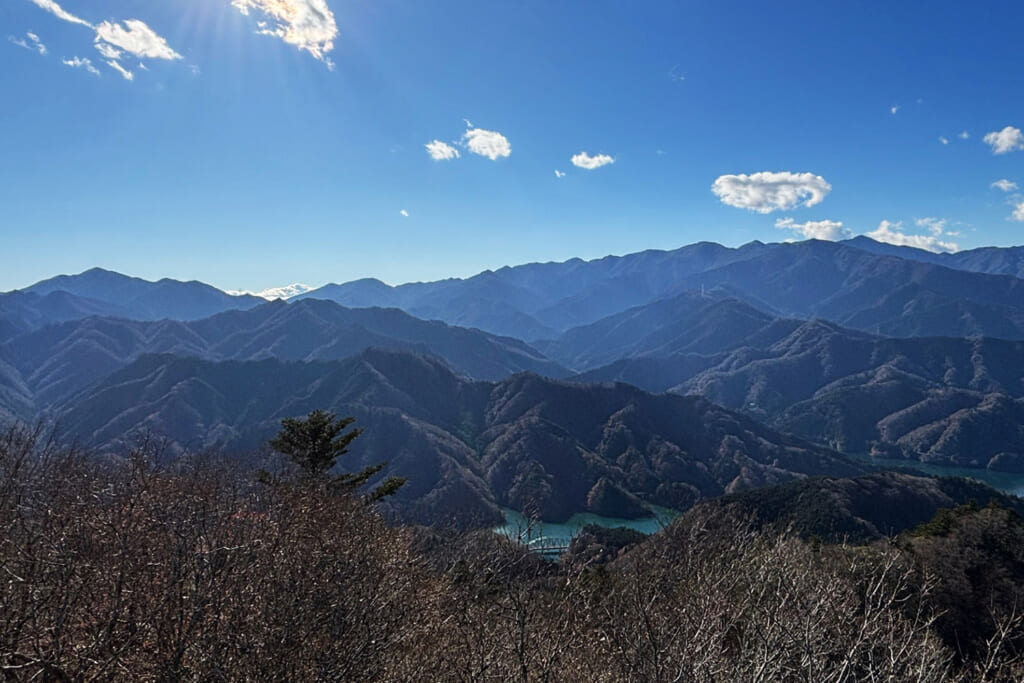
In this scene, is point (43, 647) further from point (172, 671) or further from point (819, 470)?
point (819, 470)

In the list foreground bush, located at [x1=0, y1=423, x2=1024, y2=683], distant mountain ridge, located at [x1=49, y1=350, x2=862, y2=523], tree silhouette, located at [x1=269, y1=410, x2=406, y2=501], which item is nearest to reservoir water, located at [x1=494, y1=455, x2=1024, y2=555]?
distant mountain ridge, located at [x1=49, y1=350, x2=862, y2=523]

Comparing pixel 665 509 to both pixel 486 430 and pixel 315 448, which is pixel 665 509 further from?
pixel 315 448

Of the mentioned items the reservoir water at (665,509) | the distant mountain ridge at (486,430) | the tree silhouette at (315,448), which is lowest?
the reservoir water at (665,509)

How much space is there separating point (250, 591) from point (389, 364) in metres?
190

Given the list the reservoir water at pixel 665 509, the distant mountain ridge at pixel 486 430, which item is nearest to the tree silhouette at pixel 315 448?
the reservoir water at pixel 665 509

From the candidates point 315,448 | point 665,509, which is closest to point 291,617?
point 315,448

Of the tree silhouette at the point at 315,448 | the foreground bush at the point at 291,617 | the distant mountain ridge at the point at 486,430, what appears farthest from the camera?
the distant mountain ridge at the point at 486,430

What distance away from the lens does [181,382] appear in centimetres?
17900

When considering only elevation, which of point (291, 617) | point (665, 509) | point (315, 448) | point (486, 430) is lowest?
point (665, 509)

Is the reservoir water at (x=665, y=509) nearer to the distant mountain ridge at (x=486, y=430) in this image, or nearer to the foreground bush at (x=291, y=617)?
the distant mountain ridge at (x=486, y=430)

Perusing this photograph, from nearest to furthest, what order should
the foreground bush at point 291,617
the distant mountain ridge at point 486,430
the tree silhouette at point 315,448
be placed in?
the foreground bush at point 291,617 → the tree silhouette at point 315,448 → the distant mountain ridge at point 486,430

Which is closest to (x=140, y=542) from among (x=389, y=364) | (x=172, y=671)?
(x=172, y=671)

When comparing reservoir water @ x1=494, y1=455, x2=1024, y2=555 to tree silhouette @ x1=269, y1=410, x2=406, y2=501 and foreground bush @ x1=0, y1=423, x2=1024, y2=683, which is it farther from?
foreground bush @ x1=0, y1=423, x2=1024, y2=683

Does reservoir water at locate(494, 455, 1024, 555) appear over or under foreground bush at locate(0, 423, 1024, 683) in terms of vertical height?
under
